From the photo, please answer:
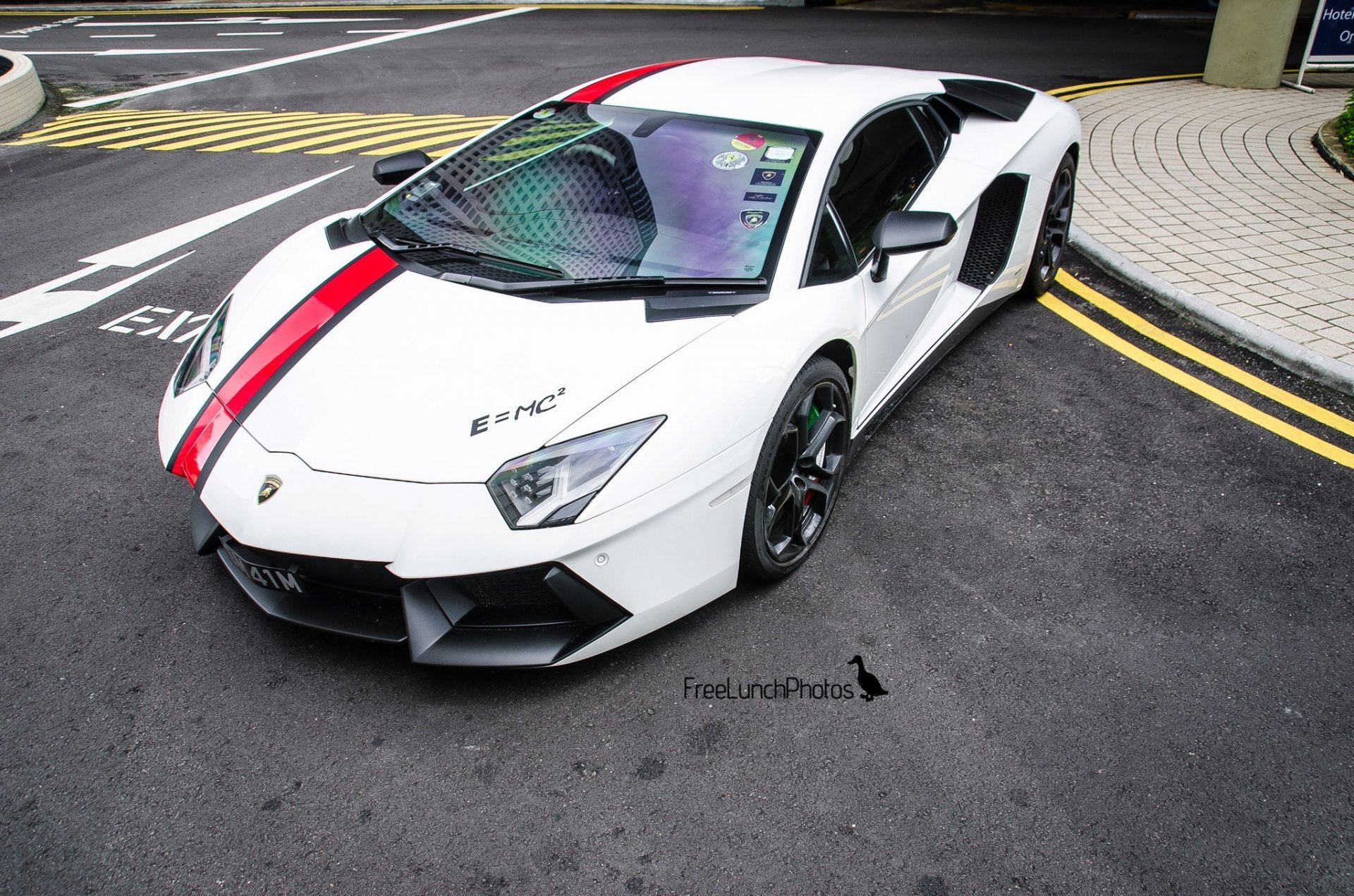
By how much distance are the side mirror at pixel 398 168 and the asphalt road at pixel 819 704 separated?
4.70 ft

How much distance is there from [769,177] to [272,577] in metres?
1.96

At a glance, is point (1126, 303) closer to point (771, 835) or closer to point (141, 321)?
point (771, 835)

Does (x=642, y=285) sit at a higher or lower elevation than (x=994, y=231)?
higher

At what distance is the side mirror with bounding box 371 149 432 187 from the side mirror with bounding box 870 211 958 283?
1934mm

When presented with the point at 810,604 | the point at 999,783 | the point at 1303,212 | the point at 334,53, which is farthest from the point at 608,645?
the point at 334,53

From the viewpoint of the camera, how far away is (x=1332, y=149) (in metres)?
7.53

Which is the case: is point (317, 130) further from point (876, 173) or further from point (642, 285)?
point (642, 285)

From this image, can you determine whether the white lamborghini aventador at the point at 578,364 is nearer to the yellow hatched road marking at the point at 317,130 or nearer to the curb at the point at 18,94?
the yellow hatched road marking at the point at 317,130

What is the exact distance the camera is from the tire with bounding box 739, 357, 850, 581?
9.66ft

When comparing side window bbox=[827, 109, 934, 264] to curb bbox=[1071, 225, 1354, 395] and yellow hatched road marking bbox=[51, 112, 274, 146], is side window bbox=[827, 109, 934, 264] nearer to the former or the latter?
curb bbox=[1071, 225, 1354, 395]

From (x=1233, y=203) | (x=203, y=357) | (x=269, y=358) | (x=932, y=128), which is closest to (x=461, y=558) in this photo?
(x=269, y=358)

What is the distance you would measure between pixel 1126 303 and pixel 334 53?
437 inches

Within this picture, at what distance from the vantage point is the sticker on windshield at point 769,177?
3242 mm


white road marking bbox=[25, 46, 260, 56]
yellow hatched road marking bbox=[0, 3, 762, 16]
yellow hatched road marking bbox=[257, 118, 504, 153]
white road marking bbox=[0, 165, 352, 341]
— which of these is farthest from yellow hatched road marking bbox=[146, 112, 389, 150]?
yellow hatched road marking bbox=[0, 3, 762, 16]
